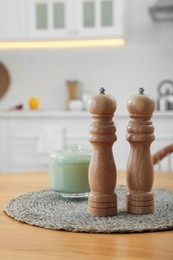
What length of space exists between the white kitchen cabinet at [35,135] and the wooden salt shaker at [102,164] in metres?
3.09

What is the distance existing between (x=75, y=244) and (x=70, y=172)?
310 millimetres

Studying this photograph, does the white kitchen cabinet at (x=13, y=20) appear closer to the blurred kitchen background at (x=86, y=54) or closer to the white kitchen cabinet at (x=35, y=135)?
the blurred kitchen background at (x=86, y=54)

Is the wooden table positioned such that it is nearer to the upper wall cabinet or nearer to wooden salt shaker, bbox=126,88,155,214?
wooden salt shaker, bbox=126,88,155,214

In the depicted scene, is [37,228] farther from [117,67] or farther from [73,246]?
[117,67]

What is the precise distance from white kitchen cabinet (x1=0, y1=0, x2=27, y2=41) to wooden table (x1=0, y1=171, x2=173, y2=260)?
142 inches

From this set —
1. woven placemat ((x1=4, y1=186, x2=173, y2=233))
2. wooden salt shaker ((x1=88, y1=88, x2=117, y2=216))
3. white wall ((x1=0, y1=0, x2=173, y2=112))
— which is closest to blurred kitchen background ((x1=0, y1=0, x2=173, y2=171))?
white wall ((x1=0, y1=0, x2=173, y2=112))

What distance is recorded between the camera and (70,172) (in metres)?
1.15

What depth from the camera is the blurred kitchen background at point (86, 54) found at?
14.4ft

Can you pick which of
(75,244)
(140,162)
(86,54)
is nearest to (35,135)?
(86,54)

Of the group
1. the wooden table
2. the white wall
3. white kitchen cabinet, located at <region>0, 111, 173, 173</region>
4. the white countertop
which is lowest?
white kitchen cabinet, located at <region>0, 111, 173, 173</region>

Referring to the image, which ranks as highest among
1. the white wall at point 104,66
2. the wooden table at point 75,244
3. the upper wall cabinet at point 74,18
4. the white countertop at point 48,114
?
the upper wall cabinet at point 74,18

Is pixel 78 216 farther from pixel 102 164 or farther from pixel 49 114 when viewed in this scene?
pixel 49 114

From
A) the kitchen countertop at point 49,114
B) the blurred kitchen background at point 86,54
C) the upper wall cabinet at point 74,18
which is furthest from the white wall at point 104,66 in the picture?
the kitchen countertop at point 49,114

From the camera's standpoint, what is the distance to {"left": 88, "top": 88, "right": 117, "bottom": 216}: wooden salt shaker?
1.02 meters
